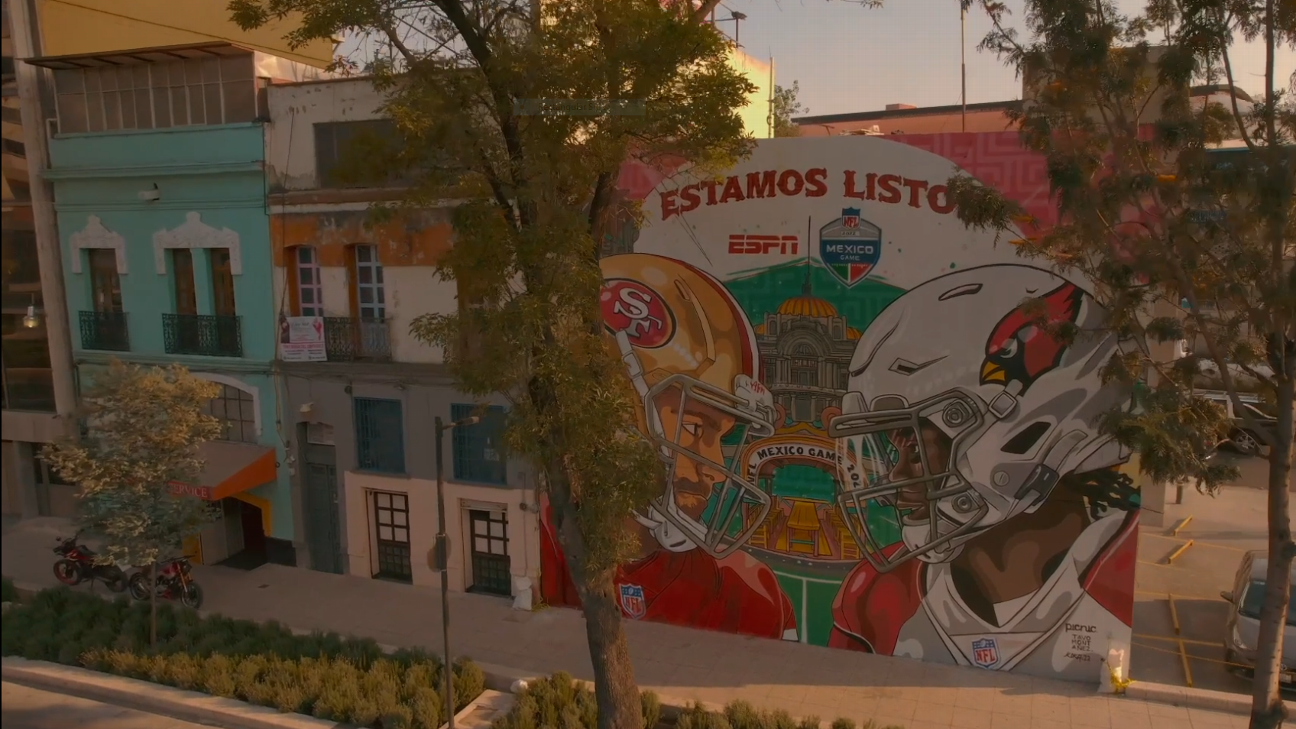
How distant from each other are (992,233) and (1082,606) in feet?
15.9

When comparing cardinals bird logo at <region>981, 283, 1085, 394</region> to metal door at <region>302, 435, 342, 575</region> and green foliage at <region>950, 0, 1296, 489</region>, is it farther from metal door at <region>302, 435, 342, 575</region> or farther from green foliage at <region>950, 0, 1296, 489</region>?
metal door at <region>302, 435, 342, 575</region>

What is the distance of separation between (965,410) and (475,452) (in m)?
7.61

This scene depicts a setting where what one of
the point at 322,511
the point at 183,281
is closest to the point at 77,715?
the point at 322,511

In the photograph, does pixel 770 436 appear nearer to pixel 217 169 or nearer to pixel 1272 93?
pixel 1272 93

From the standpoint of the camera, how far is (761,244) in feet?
41.5

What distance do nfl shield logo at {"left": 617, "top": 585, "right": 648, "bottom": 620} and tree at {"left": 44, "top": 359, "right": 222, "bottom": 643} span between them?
6.43 metres

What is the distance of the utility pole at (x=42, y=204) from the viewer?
668 inches

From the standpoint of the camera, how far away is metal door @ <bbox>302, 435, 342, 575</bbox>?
16484mm

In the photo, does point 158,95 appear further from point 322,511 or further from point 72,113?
point 322,511

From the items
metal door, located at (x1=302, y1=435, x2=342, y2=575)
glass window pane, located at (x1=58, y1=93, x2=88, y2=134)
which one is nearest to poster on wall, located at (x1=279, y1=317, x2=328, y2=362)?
metal door, located at (x1=302, y1=435, x2=342, y2=575)

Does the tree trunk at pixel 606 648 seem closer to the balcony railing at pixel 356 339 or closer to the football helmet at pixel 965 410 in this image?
the football helmet at pixel 965 410

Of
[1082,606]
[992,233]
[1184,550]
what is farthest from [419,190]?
[1184,550]

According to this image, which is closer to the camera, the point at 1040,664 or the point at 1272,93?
the point at 1272,93

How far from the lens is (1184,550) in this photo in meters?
16.9
